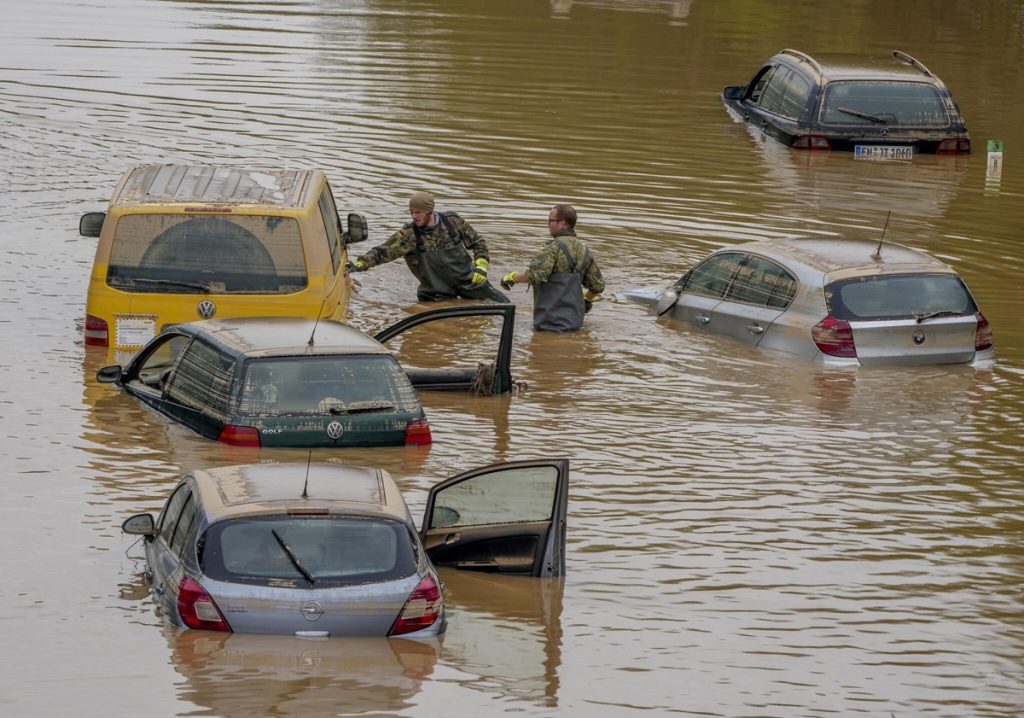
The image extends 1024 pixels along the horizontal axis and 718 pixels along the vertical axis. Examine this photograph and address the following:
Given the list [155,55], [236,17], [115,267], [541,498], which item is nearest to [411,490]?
[541,498]

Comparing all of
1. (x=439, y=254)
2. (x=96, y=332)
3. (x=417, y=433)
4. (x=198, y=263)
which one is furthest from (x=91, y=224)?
(x=417, y=433)

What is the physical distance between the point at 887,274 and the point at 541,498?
724 cm

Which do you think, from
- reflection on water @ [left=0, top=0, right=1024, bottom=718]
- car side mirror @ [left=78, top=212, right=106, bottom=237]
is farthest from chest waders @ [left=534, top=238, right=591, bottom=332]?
car side mirror @ [left=78, top=212, right=106, bottom=237]

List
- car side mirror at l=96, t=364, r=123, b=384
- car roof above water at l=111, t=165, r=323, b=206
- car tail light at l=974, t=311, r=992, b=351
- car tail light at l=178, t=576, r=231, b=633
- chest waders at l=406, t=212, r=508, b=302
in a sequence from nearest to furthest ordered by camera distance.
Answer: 1. car tail light at l=178, t=576, r=231, b=633
2. car side mirror at l=96, t=364, r=123, b=384
3. car roof above water at l=111, t=165, r=323, b=206
4. car tail light at l=974, t=311, r=992, b=351
5. chest waders at l=406, t=212, r=508, b=302

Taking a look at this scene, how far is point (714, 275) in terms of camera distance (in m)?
20.5

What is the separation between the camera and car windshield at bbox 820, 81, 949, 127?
96.6ft

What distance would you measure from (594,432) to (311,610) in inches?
250

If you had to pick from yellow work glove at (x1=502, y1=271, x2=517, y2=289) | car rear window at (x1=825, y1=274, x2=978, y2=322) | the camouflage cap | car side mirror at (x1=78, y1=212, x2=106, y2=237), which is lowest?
yellow work glove at (x1=502, y1=271, x2=517, y2=289)

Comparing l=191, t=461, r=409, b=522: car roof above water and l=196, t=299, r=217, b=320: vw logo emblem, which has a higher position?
l=191, t=461, r=409, b=522: car roof above water

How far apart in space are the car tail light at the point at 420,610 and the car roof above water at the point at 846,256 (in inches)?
345

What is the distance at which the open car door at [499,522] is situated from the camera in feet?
39.9

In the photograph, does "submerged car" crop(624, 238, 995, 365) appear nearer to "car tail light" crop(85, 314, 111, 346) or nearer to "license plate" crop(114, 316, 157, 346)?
"license plate" crop(114, 316, 157, 346)

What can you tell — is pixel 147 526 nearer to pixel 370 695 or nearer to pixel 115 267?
pixel 370 695

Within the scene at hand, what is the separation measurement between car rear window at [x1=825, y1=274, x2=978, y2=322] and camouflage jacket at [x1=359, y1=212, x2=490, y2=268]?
12.2 feet
